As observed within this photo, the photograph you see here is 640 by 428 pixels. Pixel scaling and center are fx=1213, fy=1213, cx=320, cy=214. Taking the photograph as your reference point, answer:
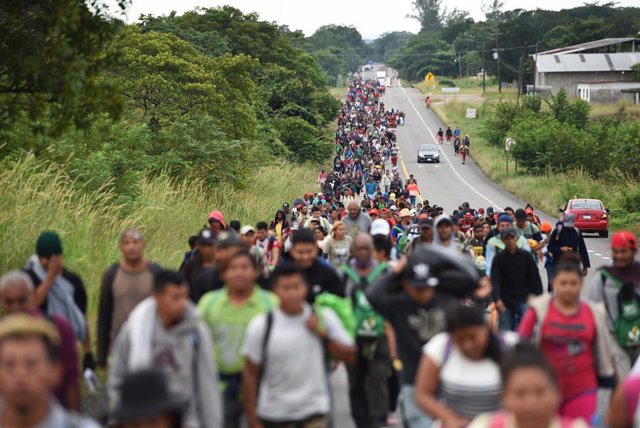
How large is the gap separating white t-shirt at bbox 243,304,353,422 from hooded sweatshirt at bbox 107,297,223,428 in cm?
30

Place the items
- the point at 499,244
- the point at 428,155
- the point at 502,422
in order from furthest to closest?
the point at 428,155
the point at 499,244
the point at 502,422

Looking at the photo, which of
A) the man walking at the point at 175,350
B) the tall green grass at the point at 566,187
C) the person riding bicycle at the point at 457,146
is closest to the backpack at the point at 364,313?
the man walking at the point at 175,350

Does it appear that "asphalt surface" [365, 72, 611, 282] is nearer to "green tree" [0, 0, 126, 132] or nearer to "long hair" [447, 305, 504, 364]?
"green tree" [0, 0, 126, 132]

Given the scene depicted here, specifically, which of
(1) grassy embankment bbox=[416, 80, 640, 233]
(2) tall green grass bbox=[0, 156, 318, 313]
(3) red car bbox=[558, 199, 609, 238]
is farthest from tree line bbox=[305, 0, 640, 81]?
(2) tall green grass bbox=[0, 156, 318, 313]

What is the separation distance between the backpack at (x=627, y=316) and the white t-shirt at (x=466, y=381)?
386 cm

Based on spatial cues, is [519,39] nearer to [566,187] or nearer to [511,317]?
[566,187]

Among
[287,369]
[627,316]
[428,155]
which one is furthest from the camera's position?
[428,155]

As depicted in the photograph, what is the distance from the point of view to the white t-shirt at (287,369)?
6.88m

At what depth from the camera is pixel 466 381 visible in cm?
632

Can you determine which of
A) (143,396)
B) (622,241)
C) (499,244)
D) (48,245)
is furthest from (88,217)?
(143,396)

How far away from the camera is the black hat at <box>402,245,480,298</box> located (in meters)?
7.70

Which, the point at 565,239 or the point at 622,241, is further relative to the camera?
the point at 565,239

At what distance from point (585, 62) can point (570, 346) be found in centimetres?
10637

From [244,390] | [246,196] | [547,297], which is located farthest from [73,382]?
[246,196]
